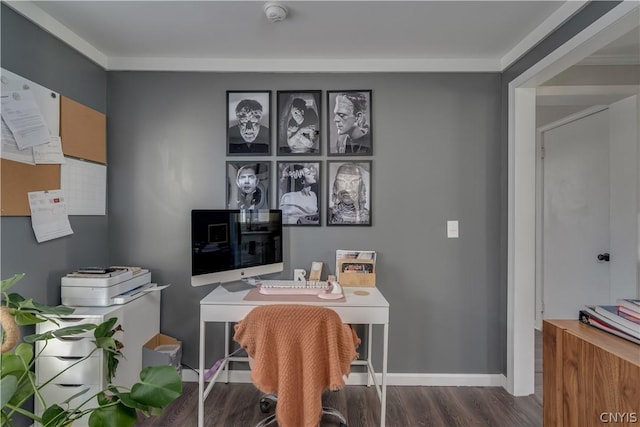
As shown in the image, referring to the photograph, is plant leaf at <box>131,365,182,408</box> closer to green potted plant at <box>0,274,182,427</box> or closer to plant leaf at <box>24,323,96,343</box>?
green potted plant at <box>0,274,182,427</box>

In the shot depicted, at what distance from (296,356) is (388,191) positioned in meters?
1.35

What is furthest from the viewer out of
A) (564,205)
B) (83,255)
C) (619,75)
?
(564,205)

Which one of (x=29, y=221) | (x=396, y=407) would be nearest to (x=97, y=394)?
(x=29, y=221)

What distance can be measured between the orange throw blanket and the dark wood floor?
0.55m

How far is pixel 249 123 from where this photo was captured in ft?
7.46

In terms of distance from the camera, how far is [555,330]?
1.32 m

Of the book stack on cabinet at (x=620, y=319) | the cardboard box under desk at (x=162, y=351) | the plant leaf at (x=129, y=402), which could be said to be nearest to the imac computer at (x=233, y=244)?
the cardboard box under desk at (x=162, y=351)

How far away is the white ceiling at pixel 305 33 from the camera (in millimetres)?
1697

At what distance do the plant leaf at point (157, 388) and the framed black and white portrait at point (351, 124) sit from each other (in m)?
1.72

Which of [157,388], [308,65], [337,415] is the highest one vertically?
[308,65]

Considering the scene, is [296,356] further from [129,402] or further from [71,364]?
[71,364]

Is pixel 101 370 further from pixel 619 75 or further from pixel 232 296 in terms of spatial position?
pixel 619 75

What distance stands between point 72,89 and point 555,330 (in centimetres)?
305

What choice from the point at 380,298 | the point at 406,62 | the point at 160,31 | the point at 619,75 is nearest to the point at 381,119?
the point at 406,62
